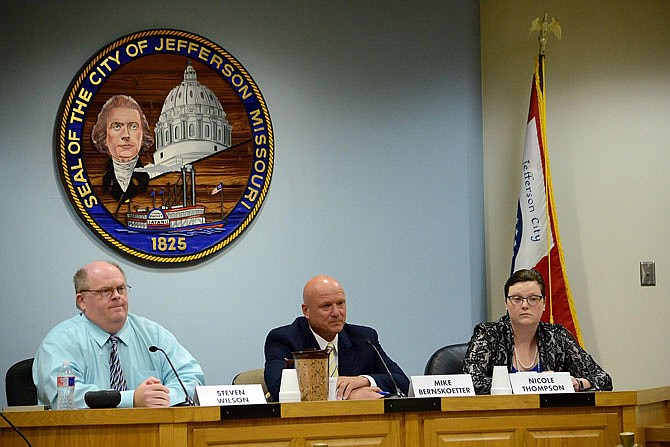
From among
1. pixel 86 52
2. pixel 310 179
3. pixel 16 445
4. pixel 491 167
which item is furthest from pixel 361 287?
pixel 16 445

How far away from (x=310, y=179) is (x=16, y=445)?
7.36ft

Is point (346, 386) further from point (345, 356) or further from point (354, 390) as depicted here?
point (345, 356)

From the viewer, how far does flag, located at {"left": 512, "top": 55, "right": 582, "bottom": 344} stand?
4785 millimetres

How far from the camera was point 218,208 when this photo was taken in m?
4.68

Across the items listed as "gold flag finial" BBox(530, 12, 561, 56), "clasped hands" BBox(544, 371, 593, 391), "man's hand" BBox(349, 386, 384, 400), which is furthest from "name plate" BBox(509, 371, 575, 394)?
"gold flag finial" BBox(530, 12, 561, 56)

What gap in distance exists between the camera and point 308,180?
4848 mm

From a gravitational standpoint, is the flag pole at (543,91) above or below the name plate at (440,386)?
above

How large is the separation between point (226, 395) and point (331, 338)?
104 centimetres

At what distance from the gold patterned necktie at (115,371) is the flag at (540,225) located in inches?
79.1

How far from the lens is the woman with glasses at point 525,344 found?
159 inches

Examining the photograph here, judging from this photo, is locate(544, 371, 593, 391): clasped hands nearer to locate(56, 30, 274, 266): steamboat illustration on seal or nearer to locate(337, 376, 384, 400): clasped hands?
locate(337, 376, 384, 400): clasped hands

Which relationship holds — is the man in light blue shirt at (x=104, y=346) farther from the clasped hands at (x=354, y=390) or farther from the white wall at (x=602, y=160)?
the white wall at (x=602, y=160)

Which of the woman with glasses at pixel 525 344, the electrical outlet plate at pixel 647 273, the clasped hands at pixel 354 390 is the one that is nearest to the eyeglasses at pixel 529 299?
the woman with glasses at pixel 525 344

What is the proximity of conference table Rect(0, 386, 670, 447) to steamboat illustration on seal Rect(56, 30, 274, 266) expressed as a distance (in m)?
1.65
